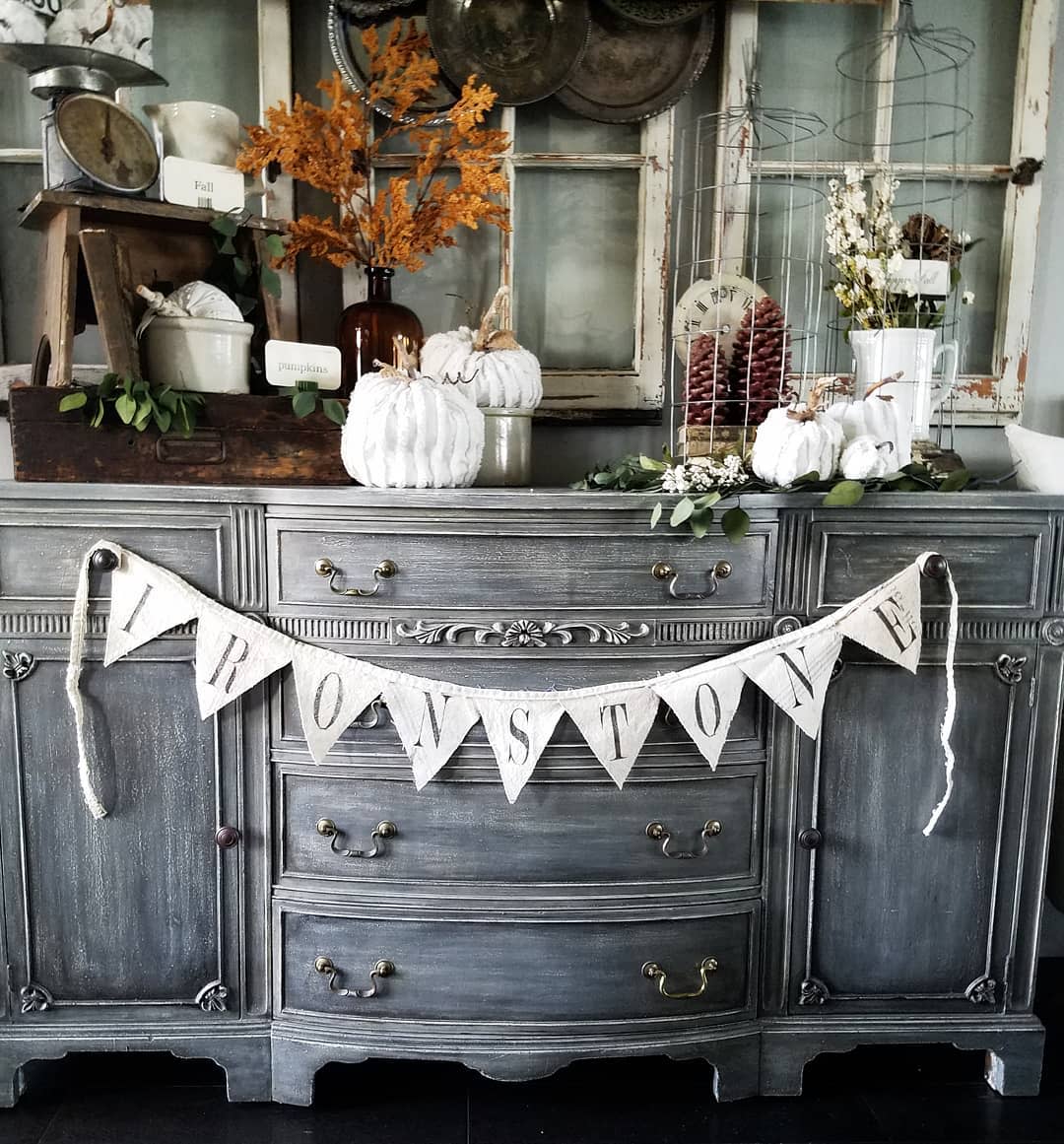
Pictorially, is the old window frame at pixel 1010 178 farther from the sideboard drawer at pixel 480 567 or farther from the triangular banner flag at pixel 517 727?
the triangular banner flag at pixel 517 727

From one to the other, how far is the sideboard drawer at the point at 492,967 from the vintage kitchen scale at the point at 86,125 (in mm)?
1330

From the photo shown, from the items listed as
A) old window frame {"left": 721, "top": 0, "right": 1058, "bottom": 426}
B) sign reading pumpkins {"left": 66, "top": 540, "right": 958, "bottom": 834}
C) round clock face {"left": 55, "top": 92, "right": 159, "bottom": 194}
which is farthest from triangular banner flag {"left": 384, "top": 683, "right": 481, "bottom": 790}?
old window frame {"left": 721, "top": 0, "right": 1058, "bottom": 426}

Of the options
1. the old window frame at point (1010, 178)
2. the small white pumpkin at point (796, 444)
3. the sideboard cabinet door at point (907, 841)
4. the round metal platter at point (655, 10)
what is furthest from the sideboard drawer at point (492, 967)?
the round metal platter at point (655, 10)

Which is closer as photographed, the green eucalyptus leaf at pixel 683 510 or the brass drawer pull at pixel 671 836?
the green eucalyptus leaf at pixel 683 510

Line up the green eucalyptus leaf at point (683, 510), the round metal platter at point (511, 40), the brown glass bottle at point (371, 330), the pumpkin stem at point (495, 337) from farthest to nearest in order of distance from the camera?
1. the round metal platter at point (511, 40)
2. the brown glass bottle at point (371, 330)
3. the pumpkin stem at point (495, 337)
4. the green eucalyptus leaf at point (683, 510)

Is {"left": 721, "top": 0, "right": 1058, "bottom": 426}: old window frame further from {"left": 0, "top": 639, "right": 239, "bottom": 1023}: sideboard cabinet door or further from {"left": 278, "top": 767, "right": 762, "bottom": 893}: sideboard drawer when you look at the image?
{"left": 0, "top": 639, "right": 239, "bottom": 1023}: sideboard cabinet door

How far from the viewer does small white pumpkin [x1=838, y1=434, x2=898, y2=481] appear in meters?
1.44

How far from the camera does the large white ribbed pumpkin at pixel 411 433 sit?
54.6 inches

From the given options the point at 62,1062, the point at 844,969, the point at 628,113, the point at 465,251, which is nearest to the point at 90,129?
the point at 465,251

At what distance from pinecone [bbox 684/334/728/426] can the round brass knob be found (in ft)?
3.50

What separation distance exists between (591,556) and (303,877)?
728mm

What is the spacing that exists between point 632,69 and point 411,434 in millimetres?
1042

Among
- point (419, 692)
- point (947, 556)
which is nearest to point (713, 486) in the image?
point (947, 556)

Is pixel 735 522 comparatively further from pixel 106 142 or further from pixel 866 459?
pixel 106 142
